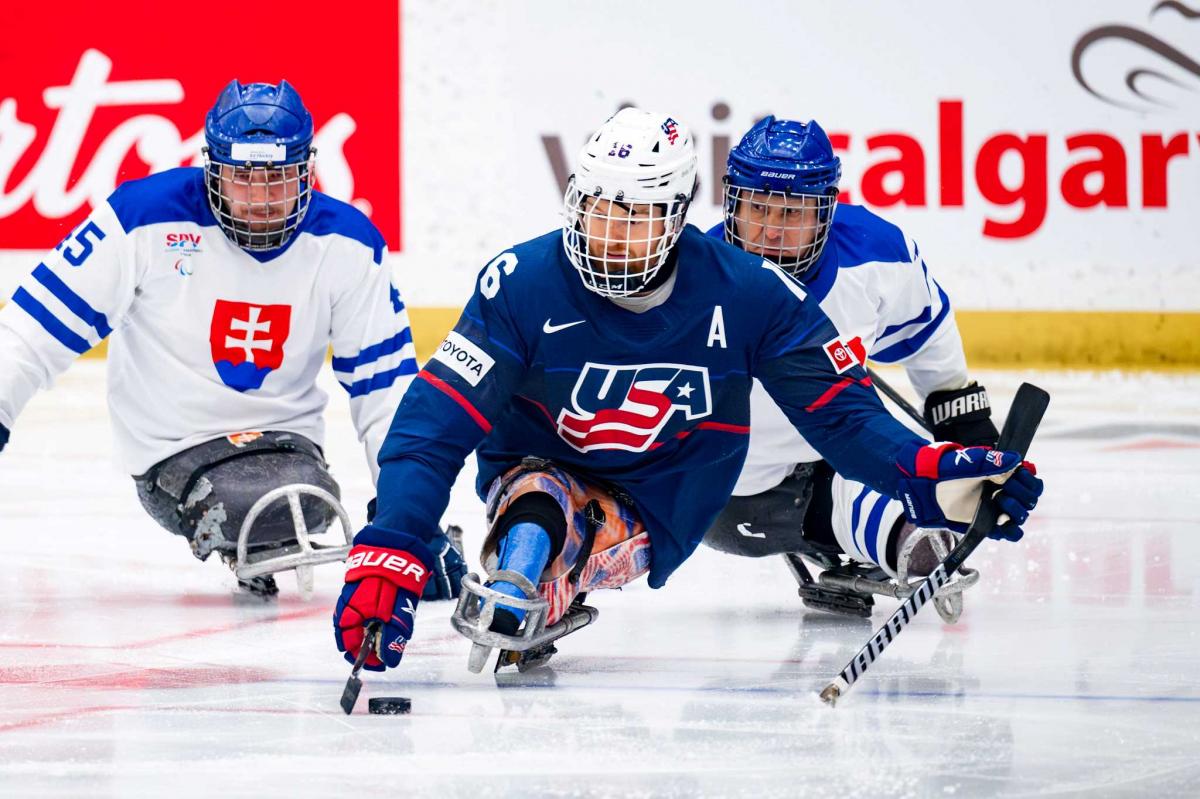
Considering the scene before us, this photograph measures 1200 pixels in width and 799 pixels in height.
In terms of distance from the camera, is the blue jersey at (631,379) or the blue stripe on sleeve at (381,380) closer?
the blue jersey at (631,379)

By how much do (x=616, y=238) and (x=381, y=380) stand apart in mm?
969

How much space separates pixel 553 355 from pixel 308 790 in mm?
746

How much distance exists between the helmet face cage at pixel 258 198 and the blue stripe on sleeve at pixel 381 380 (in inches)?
11.7

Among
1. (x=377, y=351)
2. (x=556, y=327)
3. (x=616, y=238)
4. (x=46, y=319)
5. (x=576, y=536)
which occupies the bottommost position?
(x=576, y=536)

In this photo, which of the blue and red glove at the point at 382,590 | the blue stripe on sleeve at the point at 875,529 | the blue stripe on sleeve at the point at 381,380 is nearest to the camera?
the blue and red glove at the point at 382,590

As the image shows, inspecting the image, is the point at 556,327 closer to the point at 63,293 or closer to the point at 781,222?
the point at 781,222

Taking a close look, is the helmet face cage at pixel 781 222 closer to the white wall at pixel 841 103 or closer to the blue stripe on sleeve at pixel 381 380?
the blue stripe on sleeve at pixel 381 380

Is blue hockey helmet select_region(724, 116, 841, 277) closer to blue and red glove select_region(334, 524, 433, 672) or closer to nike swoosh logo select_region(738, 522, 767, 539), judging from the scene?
nike swoosh logo select_region(738, 522, 767, 539)

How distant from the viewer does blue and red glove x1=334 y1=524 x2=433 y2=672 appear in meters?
2.22

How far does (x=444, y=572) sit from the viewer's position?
317 centimetres

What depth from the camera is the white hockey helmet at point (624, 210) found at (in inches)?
93.6

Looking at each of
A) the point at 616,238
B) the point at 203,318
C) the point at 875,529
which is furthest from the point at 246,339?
the point at 875,529

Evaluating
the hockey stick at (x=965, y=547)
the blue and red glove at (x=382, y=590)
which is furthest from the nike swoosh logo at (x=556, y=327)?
the hockey stick at (x=965, y=547)

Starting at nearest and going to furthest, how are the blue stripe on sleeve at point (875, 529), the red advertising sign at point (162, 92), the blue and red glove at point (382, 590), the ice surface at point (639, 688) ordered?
the ice surface at point (639, 688)
the blue and red glove at point (382, 590)
the blue stripe on sleeve at point (875, 529)
the red advertising sign at point (162, 92)
